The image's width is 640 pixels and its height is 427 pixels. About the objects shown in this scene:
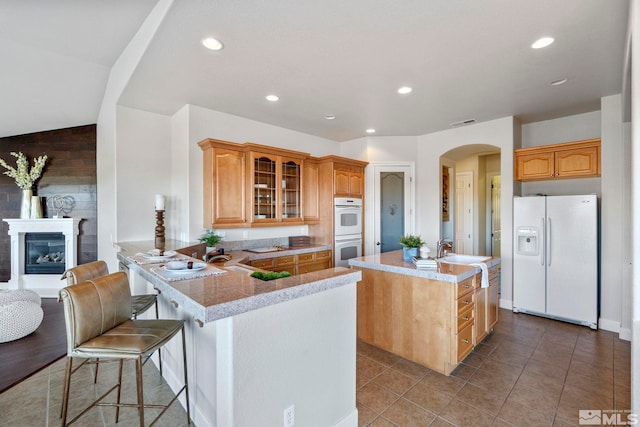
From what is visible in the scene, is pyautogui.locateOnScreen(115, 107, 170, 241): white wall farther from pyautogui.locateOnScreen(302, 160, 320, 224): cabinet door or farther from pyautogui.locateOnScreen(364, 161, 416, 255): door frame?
pyautogui.locateOnScreen(364, 161, 416, 255): door frame

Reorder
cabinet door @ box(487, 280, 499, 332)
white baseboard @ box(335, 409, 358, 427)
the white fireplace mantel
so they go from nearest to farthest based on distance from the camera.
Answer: white baseboard @ box(335, 409, 358, 427), cabinet door @ box(487, 280, 499, 332), the white fireplace mantel

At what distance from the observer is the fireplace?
4.67 meters

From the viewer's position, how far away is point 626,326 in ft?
10.4

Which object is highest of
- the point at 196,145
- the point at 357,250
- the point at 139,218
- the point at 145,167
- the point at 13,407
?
the point at 196,145

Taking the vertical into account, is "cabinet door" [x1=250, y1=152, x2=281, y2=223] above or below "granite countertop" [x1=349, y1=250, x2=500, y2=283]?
above

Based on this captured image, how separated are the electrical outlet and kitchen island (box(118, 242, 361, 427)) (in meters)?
0.02

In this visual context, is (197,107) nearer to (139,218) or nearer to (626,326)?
(139,218)

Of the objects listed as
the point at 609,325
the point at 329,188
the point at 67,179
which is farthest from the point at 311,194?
the point at 609,325

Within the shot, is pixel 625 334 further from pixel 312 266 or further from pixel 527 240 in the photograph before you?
A: pixel 312 266

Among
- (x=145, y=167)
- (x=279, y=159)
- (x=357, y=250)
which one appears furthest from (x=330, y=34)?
(x=357, y=250)

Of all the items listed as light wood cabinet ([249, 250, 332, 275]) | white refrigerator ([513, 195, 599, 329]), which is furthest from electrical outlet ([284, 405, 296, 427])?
white refrigerator ([513, 195, 599, 329])

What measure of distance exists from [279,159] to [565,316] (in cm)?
417

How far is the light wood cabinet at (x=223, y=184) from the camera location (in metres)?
3.57

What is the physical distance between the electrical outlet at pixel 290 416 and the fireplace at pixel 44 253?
4.99 meters
